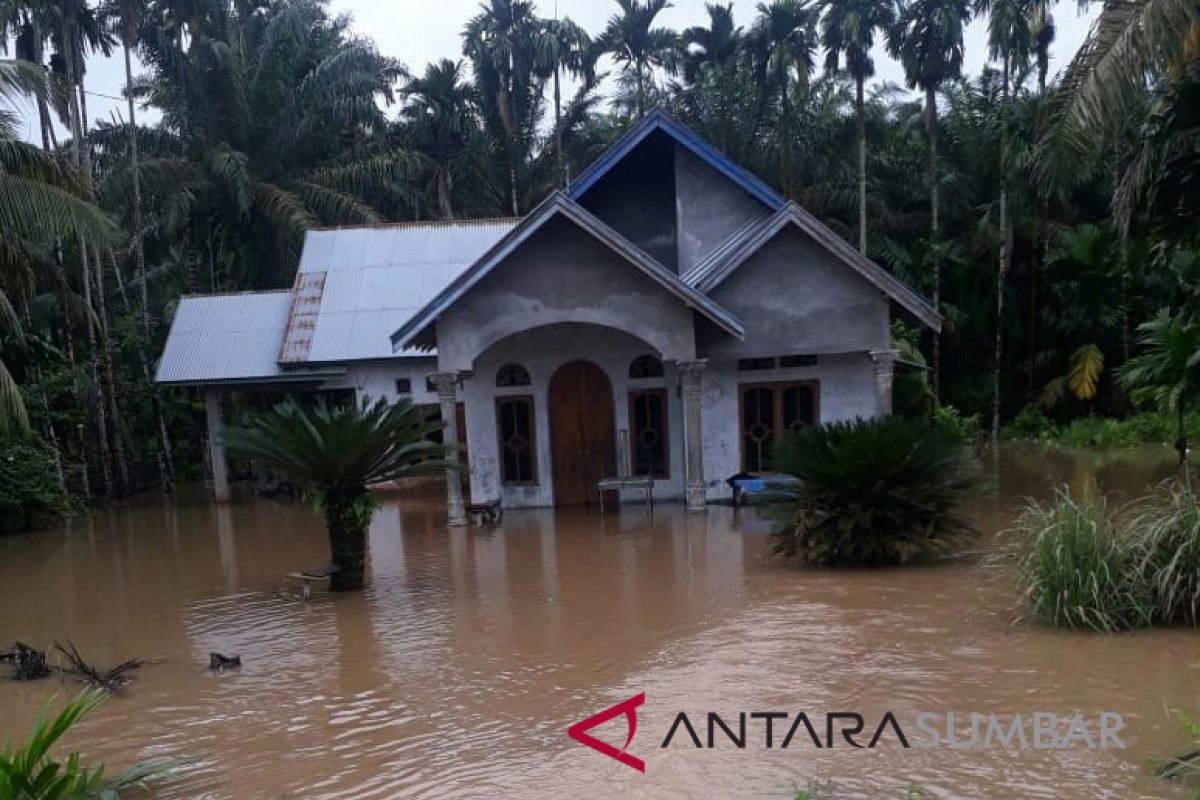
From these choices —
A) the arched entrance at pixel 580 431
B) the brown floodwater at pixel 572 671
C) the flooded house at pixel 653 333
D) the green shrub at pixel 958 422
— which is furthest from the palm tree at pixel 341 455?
the green shrub at pixel 958 422

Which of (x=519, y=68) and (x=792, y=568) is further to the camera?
(x=519, y=68)

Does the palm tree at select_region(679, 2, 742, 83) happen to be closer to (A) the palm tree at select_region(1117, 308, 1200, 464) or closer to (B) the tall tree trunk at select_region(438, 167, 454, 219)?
(B) the tall tree trunk at select_region(438, 167, 454, 219)

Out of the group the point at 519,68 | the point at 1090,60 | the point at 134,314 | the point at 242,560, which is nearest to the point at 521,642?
the point at 242,560

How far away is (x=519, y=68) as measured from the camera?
37.9 m

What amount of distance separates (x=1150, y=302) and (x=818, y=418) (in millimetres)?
15214

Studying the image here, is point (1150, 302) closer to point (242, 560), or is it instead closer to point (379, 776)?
point (242, 560)

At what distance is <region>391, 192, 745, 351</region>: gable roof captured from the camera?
16.3 metres

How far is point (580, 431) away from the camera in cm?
1873

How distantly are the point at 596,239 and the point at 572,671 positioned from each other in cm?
947

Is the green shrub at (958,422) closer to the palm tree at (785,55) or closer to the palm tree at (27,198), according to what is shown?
the palm tree at (785,55)

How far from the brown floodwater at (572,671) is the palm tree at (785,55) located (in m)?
20.7

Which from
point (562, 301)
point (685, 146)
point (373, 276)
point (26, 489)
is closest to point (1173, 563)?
point (562, 301)

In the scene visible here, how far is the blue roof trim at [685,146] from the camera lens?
18.5 metres

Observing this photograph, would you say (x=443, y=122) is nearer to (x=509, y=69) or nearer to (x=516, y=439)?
(x=509, y=69)
